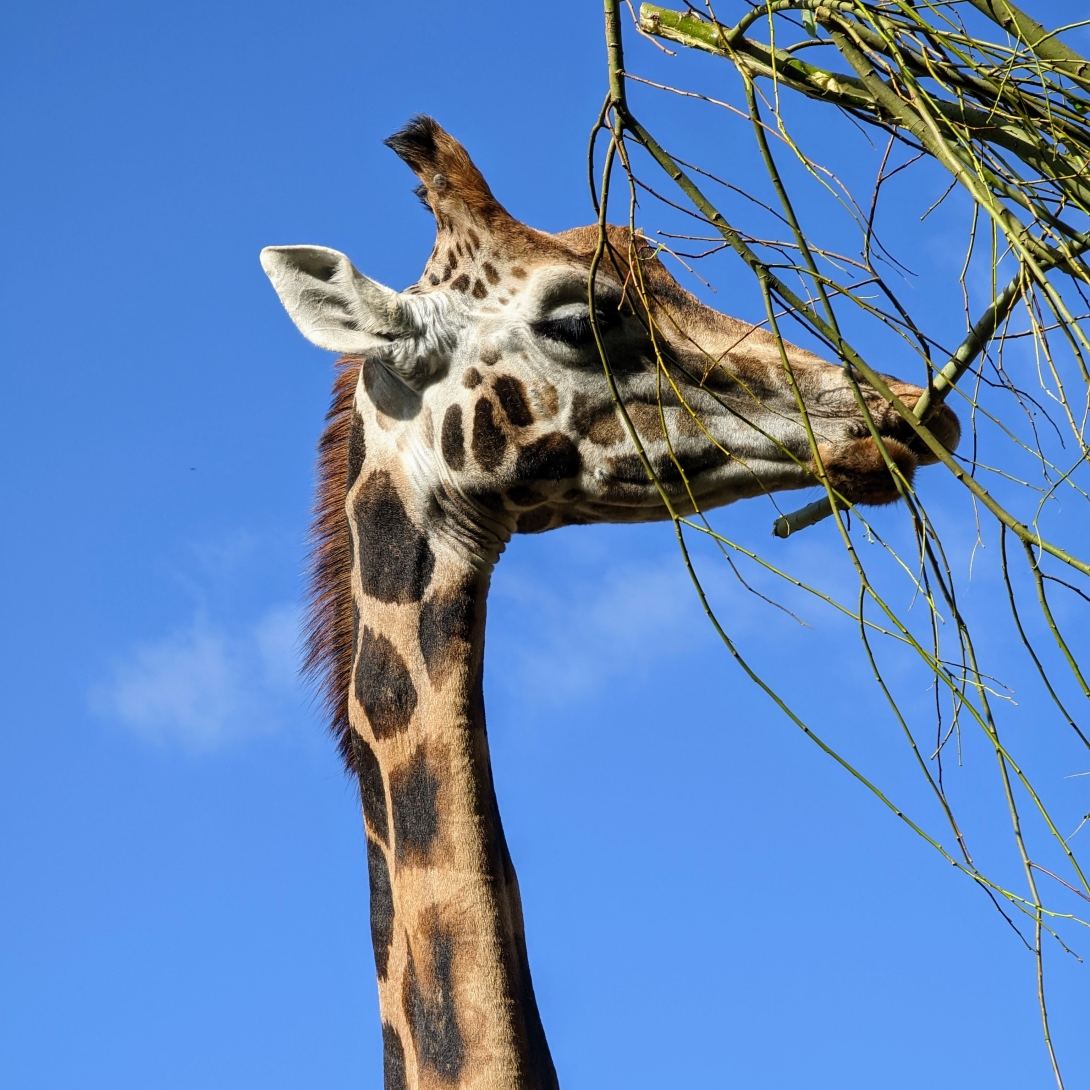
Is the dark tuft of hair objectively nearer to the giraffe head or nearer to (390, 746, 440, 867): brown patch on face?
the giraffe head

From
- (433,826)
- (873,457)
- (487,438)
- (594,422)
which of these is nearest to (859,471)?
(873,457)

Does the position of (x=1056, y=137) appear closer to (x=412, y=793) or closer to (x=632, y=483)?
(x=632, y=483)

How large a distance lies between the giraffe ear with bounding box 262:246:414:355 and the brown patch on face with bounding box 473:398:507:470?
324 millimetres

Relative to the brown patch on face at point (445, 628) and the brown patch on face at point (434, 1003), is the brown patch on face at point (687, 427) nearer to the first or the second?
the brown patch on face at point (445, 628)

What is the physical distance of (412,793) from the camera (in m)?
3.72

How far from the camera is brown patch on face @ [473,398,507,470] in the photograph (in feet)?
13.0

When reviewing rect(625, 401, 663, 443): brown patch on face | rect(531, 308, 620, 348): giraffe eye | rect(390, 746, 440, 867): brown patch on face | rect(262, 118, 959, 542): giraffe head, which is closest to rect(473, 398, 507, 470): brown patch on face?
rect(262, 118, 959, 542): giraffe head

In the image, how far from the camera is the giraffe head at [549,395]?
156 inches

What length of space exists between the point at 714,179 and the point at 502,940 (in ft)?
6.47

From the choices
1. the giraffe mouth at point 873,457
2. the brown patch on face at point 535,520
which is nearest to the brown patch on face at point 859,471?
the giraffe mouth at point 873,457

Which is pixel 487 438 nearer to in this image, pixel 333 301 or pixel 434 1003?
pixel 333 301

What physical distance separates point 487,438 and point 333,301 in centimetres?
58

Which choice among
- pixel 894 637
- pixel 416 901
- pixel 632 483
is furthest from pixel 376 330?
pixel 894 637

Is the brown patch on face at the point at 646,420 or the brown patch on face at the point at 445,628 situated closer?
the brown patch on face at the point at 445,628
